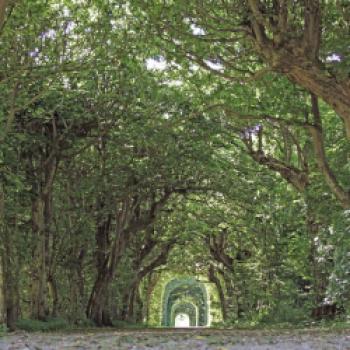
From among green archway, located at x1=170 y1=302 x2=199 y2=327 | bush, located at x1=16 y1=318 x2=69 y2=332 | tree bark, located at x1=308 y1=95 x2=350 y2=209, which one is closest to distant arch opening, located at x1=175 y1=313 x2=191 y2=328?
green archway, located at x1=170 y1=302 x2=199 y2=327

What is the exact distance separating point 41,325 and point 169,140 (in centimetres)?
627

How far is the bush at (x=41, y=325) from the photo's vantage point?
15112mm

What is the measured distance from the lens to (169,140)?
16062 millimetres

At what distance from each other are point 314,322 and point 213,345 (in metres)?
11.5

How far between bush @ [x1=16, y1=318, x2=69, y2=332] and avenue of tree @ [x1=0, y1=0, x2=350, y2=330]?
42cm

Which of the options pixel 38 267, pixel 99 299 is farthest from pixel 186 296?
pixel 38 267

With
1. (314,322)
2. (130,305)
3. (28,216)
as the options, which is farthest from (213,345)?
(130,305)

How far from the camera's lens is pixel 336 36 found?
1116cm

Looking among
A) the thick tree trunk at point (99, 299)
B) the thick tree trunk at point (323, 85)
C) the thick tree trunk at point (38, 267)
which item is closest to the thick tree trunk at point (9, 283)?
the thick tree trunk at point (38, 267)

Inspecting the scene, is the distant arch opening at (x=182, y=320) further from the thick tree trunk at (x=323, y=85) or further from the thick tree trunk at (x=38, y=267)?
the thick tree trunk at (x=323, y=85)

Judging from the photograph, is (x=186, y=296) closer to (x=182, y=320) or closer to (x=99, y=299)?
(x=182, y=320)

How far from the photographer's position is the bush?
15.1 m

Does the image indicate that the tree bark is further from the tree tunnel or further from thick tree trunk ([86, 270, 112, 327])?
the tree tunnel

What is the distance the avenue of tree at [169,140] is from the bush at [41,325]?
0.42 m
